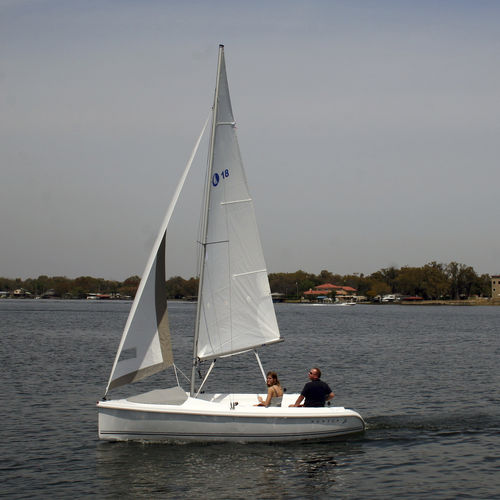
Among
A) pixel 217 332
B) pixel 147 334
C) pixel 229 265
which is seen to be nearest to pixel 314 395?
pixel 217 332

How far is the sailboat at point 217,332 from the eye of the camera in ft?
63.2

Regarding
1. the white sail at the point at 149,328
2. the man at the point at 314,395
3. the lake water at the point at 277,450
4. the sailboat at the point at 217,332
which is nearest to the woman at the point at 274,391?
the sailboat at the point at 217,332

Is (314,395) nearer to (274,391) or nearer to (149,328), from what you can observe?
(274,391)

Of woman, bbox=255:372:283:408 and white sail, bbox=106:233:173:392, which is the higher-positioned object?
white sail, bbox=106:233:173:392

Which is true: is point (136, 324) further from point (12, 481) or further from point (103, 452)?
point (12, 481)

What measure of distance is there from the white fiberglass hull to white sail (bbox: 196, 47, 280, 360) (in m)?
1.72

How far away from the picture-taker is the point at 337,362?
146ft

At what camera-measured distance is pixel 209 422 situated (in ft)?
63.2

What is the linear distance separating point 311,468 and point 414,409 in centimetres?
986

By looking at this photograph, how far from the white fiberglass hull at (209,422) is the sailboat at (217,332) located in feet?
0.09

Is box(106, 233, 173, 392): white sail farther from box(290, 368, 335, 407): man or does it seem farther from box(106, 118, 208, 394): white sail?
box(290, 368, 335, 407): man

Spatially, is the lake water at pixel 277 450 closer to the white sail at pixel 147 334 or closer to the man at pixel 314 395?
the man at pixel 314 395

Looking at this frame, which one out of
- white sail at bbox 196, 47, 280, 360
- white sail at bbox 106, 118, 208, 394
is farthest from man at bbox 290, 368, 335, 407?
white sail at bbox 106, 118, 208, 394

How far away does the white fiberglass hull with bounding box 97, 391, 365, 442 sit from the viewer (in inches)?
755
